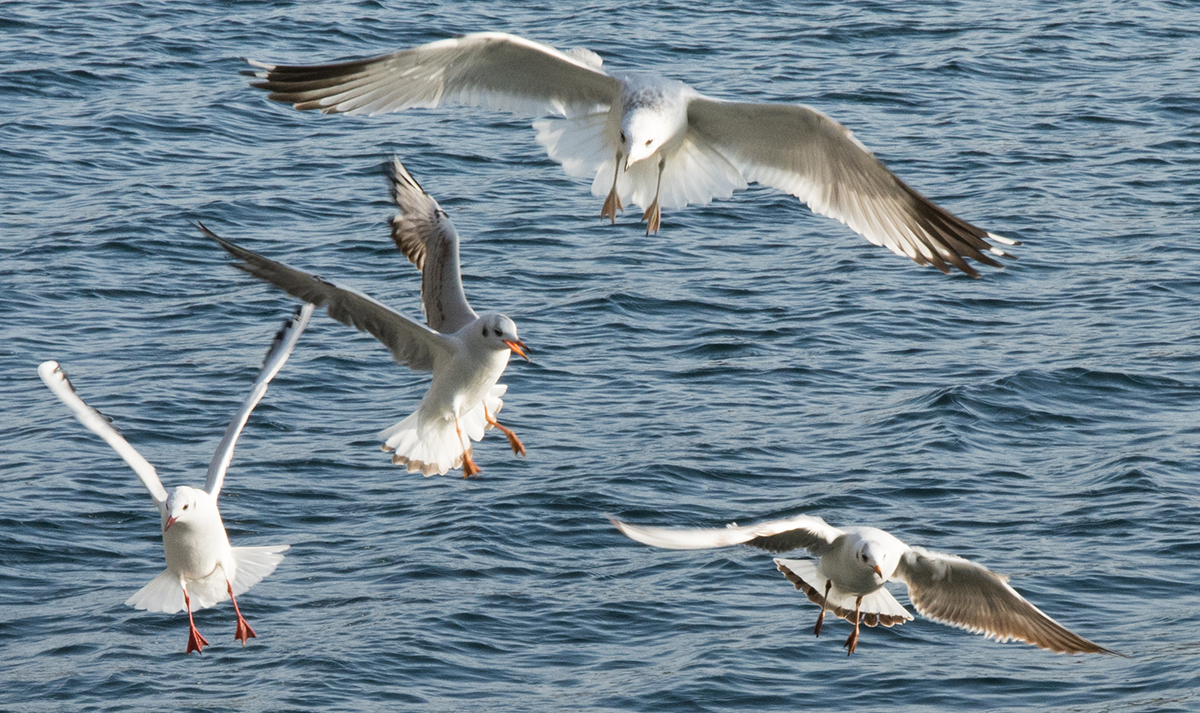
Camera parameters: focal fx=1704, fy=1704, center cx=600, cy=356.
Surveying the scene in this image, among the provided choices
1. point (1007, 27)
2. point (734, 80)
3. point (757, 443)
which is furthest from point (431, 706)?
point (1007, 27)

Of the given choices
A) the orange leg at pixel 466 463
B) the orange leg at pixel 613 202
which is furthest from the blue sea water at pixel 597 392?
the orange leg at pixel 613 202

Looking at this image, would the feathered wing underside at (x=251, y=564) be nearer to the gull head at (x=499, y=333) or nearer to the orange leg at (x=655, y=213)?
the gull head at (x=499, y=333)

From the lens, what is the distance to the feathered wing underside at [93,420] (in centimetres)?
752

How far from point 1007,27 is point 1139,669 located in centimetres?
1382

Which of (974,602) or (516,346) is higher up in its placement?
(516,346)

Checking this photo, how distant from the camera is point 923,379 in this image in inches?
498

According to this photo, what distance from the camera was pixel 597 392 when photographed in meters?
12.3

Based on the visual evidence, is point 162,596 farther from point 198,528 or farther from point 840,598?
point 840,598

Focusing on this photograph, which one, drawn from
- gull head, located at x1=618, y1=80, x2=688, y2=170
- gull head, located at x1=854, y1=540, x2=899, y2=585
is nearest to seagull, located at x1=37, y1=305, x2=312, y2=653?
gull head, located at x1=618, y1=80, x2=688, y2=170

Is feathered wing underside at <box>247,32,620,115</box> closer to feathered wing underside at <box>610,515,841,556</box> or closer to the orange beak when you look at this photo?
the orange beak

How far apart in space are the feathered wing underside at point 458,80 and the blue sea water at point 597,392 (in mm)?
2844

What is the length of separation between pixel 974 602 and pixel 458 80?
378 centimetres

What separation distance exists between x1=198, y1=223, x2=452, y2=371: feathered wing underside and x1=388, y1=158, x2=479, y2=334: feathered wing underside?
32 cm

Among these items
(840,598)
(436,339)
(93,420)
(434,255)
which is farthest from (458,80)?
(840,598)
